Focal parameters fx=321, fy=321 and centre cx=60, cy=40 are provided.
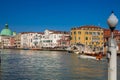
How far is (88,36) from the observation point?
82.4 meters

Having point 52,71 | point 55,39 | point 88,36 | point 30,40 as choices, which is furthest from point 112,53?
point 30,40

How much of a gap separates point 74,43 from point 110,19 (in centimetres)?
7862

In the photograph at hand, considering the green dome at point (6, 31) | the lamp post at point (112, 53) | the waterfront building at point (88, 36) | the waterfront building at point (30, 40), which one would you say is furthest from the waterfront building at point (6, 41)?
the lamp post at point (112, 53)

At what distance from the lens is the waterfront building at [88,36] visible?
81.1m

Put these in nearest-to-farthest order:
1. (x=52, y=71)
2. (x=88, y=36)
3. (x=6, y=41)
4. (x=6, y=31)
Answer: (x=52, y=71) → (x=88, y=36) → (x=6, y=41) → (x=6, y=31)

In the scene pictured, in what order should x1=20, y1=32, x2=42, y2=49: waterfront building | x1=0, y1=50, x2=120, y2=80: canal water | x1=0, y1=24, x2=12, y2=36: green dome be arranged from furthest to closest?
1. x1=0, y1=24, x2=12, y2=36: green dome
2. x1=20, y1=32, x2=42, y2=49: waterfront building
3. x1=0, y1=50, x2=120, y2=80: canal water

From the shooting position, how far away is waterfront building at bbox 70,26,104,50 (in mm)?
81125

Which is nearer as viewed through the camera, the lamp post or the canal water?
the lamp post

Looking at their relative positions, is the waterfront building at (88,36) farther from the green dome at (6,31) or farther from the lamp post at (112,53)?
the lamp post at (112,53)

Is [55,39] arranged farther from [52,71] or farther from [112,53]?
[112,53]

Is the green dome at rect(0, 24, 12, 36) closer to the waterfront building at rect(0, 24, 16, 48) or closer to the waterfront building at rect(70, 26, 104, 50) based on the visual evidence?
the waterfront building at rect(0, 24, 16, 48)

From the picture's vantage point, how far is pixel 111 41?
13.4 feet

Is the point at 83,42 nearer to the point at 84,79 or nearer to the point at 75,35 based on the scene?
the point at 75,35

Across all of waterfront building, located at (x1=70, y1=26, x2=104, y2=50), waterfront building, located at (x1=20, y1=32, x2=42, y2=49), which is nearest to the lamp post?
waterfront building, located at (x1=70, y1=26, x2=104, y2=50)
